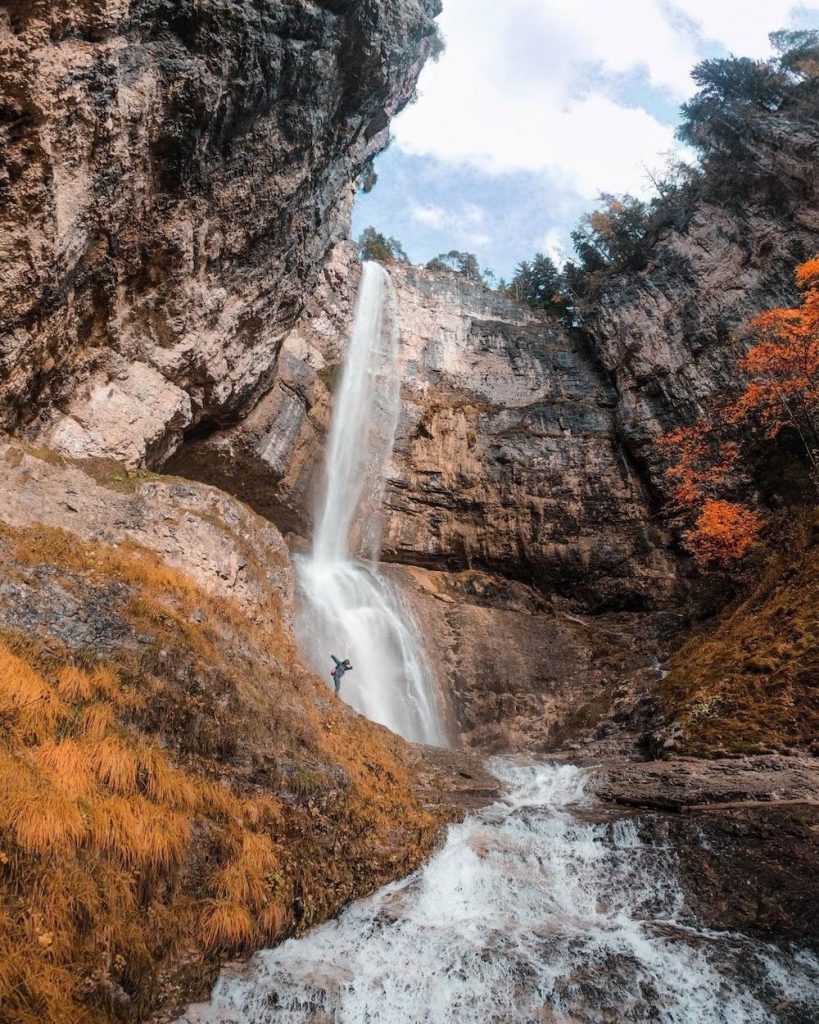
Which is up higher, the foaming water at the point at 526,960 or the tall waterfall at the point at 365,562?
the tall waterfall at the point at 365,562

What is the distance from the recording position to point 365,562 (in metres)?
22.9

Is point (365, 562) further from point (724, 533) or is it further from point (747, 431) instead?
point (747, 431)

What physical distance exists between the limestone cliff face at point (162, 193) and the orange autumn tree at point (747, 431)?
54.7 feet

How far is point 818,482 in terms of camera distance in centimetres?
1656

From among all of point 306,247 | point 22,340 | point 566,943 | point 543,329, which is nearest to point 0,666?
point 566,943

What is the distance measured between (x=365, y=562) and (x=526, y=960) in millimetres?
18179

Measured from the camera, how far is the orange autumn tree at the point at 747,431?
1900 cm

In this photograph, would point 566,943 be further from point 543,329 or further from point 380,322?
point 543,329

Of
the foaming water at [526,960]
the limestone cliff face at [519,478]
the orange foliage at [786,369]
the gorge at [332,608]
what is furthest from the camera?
the limestone cliff face at [519,478]

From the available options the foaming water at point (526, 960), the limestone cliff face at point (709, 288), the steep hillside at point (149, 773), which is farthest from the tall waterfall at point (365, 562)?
the limestone cliff face at point (709, 288)

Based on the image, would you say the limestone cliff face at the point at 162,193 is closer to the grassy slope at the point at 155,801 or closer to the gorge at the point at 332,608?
the gorge at the point at 332,608

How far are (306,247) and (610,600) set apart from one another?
17.6m

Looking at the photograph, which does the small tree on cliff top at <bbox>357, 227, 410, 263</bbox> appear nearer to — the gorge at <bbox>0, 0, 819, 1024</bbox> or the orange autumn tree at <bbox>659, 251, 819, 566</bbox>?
the gorge at <bbox>0, 0, 819, 1024</bbox>

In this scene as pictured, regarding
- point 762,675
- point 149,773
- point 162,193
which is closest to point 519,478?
point 762,675
